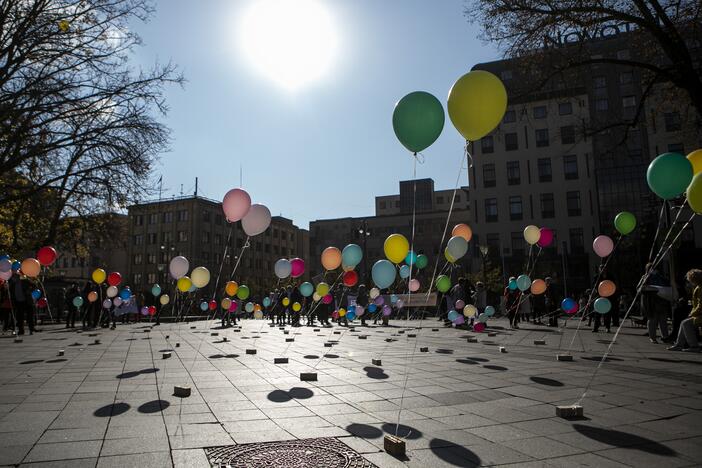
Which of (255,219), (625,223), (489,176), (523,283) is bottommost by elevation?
(523,283)

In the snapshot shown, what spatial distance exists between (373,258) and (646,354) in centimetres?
6339

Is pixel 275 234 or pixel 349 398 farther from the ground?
pixel 275 234

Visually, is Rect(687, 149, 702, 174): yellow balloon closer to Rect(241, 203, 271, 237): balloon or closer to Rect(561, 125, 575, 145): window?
Rect(241, 203, 271, 237): balloon

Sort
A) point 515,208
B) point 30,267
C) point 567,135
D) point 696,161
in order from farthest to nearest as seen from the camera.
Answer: point 515,208
point 567,135
point 30,267
point 696,161

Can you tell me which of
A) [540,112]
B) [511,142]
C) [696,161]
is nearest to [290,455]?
[696,161]

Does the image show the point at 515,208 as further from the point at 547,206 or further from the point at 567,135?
the point at 567,135

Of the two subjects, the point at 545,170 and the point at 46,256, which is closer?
the point at 46,256

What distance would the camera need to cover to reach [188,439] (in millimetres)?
3627

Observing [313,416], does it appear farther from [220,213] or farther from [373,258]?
[220,213]

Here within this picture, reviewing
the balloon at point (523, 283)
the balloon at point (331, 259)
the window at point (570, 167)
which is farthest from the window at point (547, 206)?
the balloon at point (331, 259)

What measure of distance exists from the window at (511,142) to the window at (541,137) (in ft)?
7.08

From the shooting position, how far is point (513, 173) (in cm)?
5197

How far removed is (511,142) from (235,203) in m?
47.6

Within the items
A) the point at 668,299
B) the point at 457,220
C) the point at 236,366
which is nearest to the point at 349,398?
the point at 236,366
